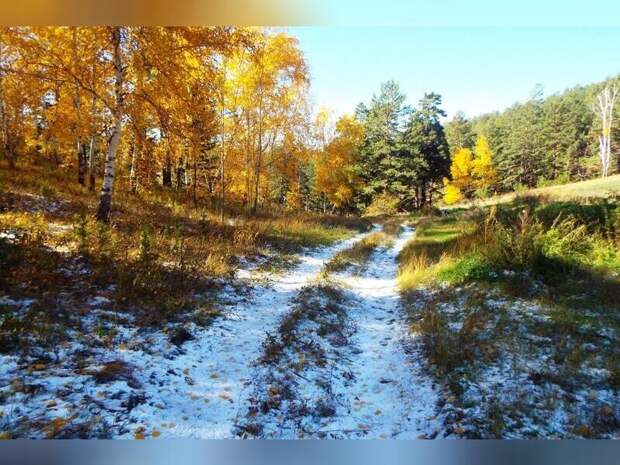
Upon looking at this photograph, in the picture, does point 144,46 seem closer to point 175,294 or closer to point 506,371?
point 175,294

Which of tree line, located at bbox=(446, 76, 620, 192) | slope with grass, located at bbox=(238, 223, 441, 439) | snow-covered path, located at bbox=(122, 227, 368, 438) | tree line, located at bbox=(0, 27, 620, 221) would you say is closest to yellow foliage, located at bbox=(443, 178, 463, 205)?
tree line, located at bbox=(0, 27, 620, 221)

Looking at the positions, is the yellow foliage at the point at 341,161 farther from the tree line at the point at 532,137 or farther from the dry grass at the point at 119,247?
the tree line at the point at 532,137

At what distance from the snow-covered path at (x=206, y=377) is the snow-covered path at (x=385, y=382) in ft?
3.21

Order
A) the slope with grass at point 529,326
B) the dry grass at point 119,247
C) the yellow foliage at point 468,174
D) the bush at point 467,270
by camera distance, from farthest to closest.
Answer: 1. the yellow foliage at point 468,174
2. the bush at point 467,270
3. the dry grass at point 119,247
4. the slope with grass at point 529,326

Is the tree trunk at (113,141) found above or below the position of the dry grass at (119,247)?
above

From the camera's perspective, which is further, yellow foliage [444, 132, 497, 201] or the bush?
yellow foliage [444, 132, 497, 201]

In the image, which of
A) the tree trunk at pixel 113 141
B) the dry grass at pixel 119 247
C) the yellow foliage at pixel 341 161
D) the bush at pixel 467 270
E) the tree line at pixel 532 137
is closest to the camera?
the dry grass at pixel 119 247

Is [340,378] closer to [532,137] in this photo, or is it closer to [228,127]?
[228,127]

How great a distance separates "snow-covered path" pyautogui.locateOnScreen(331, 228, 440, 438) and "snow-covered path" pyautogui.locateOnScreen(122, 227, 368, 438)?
98 centimetres

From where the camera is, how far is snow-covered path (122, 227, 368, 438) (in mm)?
2652

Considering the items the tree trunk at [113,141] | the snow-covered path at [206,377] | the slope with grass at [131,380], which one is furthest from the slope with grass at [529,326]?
the tree trunk at [113,141]

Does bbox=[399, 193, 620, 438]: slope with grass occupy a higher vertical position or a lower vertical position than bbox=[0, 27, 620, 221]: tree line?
lower

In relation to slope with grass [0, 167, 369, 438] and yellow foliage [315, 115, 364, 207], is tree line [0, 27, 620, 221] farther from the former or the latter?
slope with grass [0, 167, 369, 438]

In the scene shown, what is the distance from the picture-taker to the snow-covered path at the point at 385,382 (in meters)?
2.85
